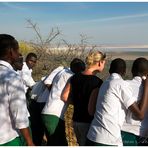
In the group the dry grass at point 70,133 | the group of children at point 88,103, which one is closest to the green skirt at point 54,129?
the group of children at point 88,103

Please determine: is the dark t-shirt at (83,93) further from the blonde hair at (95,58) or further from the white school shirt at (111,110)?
the white school shirt at (111,110)

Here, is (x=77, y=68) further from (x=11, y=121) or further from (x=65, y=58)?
(x=65, y=58)

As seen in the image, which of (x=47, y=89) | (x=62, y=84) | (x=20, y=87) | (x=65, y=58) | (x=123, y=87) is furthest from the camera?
(x=65, y=58)

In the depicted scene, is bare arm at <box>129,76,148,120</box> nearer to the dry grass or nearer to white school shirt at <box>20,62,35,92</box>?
the dry grass

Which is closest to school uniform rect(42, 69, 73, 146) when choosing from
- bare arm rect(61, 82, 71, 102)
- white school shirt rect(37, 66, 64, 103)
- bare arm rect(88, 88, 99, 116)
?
bare arm rect(61, 82, 71, 102)

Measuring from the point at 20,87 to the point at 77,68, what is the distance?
7.21 feet

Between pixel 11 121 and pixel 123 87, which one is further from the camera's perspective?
pixel 123 87

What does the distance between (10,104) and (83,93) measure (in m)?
1.52

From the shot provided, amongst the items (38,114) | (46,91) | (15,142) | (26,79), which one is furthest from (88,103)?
(26,79)

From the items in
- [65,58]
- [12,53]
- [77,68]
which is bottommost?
[65,58]

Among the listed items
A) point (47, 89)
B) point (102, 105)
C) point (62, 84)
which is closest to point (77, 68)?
point (62, 84)

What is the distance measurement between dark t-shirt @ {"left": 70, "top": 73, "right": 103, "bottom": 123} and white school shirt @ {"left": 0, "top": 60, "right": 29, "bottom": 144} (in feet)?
4.44

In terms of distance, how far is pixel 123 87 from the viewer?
4258 millimetres

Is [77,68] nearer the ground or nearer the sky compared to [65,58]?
nearer the sky
